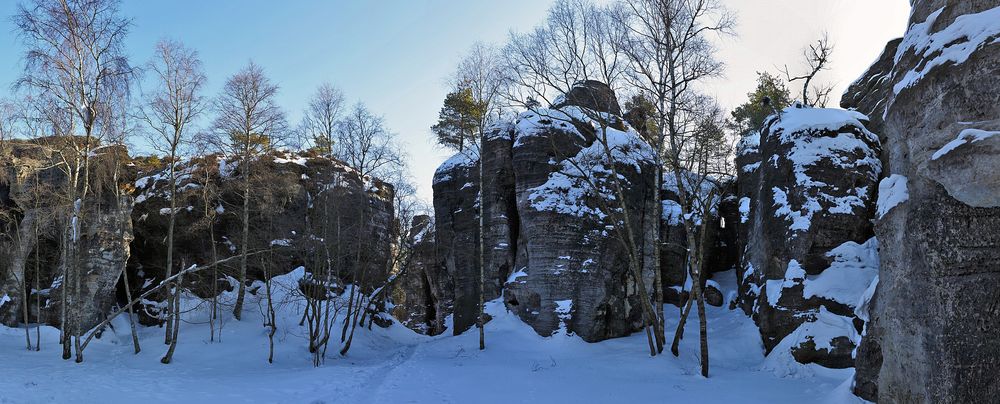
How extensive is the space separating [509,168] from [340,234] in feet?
24.2

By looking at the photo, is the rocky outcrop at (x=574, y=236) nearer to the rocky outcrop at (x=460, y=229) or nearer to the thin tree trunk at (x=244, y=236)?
the rocky outcrop at (x=460, y=229)

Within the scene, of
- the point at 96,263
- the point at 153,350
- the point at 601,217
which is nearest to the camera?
the point at 153,350

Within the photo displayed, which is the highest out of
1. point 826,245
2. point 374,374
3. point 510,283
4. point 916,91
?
point 916,91

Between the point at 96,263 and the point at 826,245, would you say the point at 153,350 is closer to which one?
the point at 96,263

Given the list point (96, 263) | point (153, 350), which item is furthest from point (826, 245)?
point (96, 263)

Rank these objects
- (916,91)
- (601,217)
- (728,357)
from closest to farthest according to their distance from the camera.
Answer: (916,91) → (728,357) → (601,217)

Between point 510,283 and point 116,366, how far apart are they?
12800mm

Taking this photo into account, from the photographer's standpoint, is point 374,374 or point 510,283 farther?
point 510,283

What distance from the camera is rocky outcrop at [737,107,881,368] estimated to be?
45.0 feet

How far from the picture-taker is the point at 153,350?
61.8 ft

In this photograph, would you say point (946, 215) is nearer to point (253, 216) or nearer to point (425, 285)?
point (253, 216)

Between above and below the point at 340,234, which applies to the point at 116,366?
below

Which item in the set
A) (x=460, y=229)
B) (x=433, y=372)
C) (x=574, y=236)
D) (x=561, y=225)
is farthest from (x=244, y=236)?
(x=574, y=236)

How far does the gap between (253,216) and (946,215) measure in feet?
85.7
